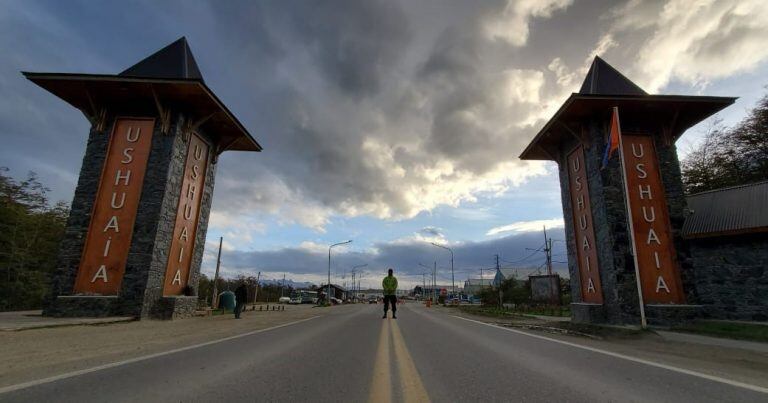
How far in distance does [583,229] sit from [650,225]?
9.37 feet

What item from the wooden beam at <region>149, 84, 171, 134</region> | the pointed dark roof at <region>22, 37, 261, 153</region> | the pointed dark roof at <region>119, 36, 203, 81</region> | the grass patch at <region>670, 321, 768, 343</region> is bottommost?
the grass patch at <region>670, 321, 768, 343</region>

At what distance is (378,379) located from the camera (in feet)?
12.1

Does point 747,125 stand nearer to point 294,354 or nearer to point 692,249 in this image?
point 692,249

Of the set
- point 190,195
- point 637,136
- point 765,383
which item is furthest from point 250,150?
point 765,383

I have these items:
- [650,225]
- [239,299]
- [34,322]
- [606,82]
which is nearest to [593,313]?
[650,225]

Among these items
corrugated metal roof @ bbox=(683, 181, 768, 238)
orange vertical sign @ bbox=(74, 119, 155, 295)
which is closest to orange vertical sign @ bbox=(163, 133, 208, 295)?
orange vertical sign @ bbox=(74, 119, 155, 295)

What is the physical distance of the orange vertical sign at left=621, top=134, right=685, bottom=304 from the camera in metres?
14.5

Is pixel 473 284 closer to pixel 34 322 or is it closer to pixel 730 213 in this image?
pixel 730 213

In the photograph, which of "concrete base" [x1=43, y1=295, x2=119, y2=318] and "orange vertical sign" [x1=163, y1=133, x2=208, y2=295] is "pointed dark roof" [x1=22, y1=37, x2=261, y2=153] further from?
"concrete base" [x1=43, y1=295, x2=119, y2=318]

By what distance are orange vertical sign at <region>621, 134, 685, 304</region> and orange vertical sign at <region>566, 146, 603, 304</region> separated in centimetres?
179

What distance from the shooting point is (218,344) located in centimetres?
645

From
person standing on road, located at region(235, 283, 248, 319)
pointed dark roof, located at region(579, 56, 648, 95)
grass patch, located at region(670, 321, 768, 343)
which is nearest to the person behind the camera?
grass patch, located at region(670, 321, 768, 343)

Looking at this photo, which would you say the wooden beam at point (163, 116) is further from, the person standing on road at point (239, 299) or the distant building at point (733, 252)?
the distant building at point (733, 252)

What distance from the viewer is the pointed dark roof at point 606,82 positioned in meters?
17.8
